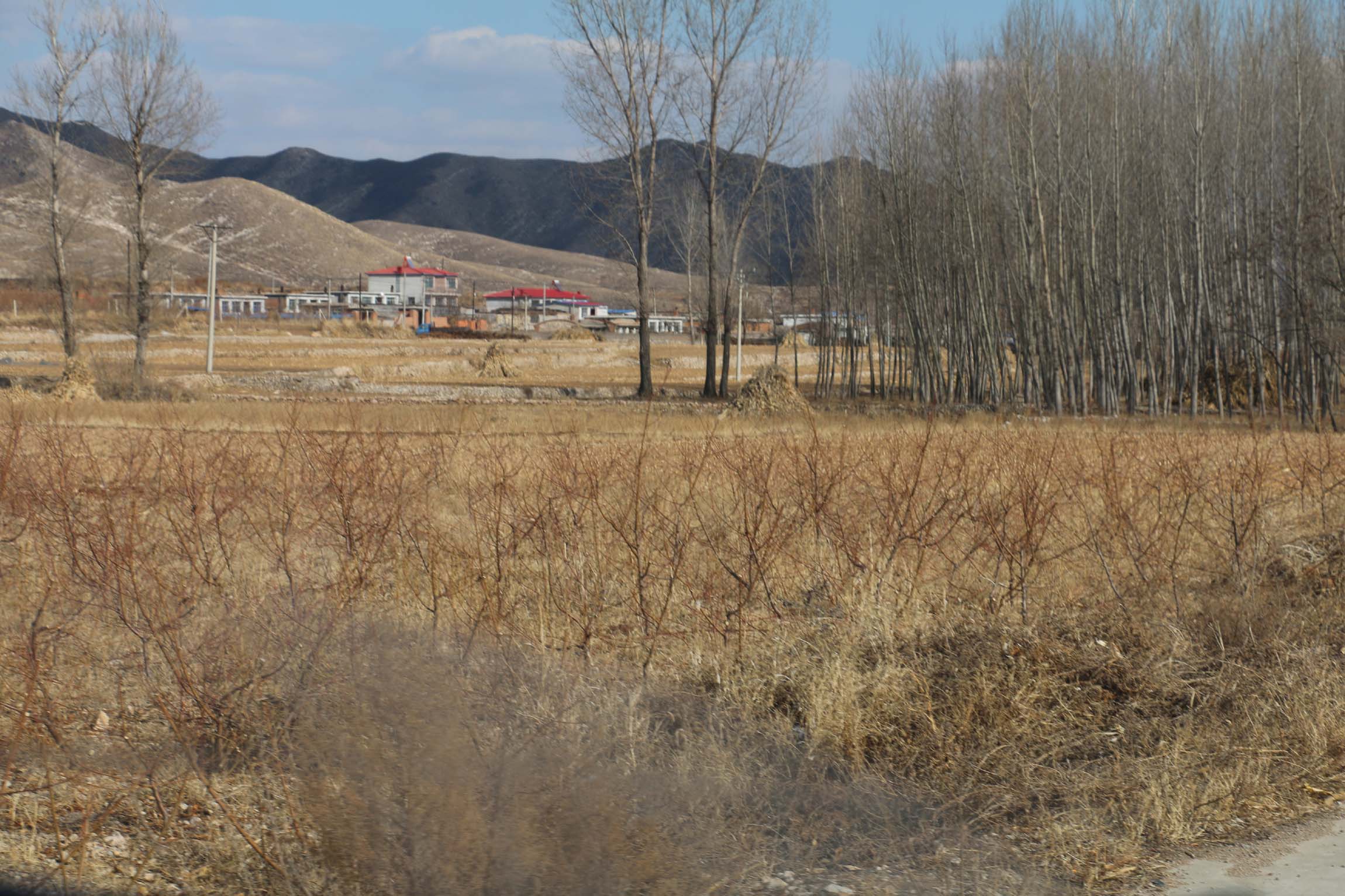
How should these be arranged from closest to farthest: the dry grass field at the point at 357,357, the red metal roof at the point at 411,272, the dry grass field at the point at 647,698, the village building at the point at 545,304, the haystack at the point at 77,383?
1. the dry grass field at the point at 647,698
2. the haystack at the point at 77,383
3. the dry grass field at the point at 357,357
4. the red metal roof at the point at 411,272
5. the village building at the point at 545,304

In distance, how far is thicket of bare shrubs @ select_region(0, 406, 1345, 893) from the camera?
427 cm

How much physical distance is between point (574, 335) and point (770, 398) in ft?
214

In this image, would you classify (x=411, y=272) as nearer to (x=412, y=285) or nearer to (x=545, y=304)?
(x=412, y=285)

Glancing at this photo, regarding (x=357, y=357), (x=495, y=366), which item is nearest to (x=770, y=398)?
(x=495, y=366)

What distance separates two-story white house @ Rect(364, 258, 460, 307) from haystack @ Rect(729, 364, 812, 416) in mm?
109272

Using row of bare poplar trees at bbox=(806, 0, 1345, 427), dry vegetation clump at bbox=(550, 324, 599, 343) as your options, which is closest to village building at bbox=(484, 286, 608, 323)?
dry vegetation clump at bbox=(550, 324, 599, 343)

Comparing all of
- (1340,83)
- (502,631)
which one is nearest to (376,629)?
(502,631)

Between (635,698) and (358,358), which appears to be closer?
(635,698)

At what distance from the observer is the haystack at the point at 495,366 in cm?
5206

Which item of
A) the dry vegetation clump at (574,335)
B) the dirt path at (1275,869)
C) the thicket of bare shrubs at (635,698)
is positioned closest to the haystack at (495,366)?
the dry vegetation clump at (574,335)

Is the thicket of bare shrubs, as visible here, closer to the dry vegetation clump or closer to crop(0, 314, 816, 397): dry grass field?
crop(0, 314, 816, 397): dry grass field

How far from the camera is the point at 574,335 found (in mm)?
91000

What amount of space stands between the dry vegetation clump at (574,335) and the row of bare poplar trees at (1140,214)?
51073 mm

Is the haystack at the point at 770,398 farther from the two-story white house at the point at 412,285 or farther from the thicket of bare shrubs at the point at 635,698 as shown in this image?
the two-story white house at the point at 412,285
